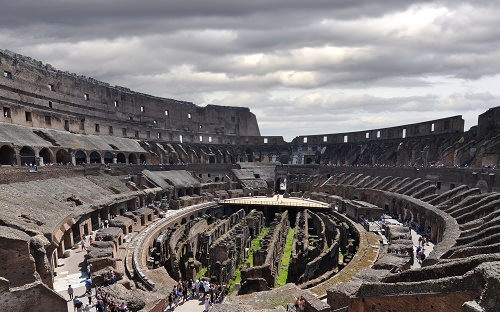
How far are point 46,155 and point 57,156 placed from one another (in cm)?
215

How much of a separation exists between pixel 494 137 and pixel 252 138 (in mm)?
38509

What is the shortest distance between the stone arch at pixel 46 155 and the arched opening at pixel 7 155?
2.51 meters

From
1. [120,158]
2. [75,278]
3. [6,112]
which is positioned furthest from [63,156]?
[75,278]

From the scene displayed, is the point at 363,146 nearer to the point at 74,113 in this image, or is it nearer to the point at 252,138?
the point at 252,138

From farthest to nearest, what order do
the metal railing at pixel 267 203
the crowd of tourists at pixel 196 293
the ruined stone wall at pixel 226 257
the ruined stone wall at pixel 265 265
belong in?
the metal railing at pixel 267 203
the ruined stone wall at pixel 226 257
the ruined stone wall at pixel 265 265
the crowd of tourists at pixel 196 293

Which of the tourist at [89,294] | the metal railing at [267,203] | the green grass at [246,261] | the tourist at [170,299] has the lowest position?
the green grass at [246,261]

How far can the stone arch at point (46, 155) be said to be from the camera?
30531 mm

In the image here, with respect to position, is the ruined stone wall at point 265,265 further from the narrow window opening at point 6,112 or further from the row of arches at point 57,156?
the narrow window opening at point 6,112

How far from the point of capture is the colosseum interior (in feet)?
39.9

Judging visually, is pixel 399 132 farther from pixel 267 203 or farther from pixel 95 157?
pixel 95 157

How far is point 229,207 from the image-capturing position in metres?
39.5

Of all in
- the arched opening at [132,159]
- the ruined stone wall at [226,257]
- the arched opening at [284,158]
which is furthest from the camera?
the arched opening at [284,158]

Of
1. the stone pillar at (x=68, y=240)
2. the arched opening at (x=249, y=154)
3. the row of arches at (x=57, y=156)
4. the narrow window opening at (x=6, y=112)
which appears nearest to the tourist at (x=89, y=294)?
the stone pillar at (x=68, y=240)

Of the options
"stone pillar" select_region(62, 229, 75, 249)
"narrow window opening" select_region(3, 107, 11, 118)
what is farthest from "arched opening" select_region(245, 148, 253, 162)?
"stone pillar" select_region(62, 229, 75, 249)
